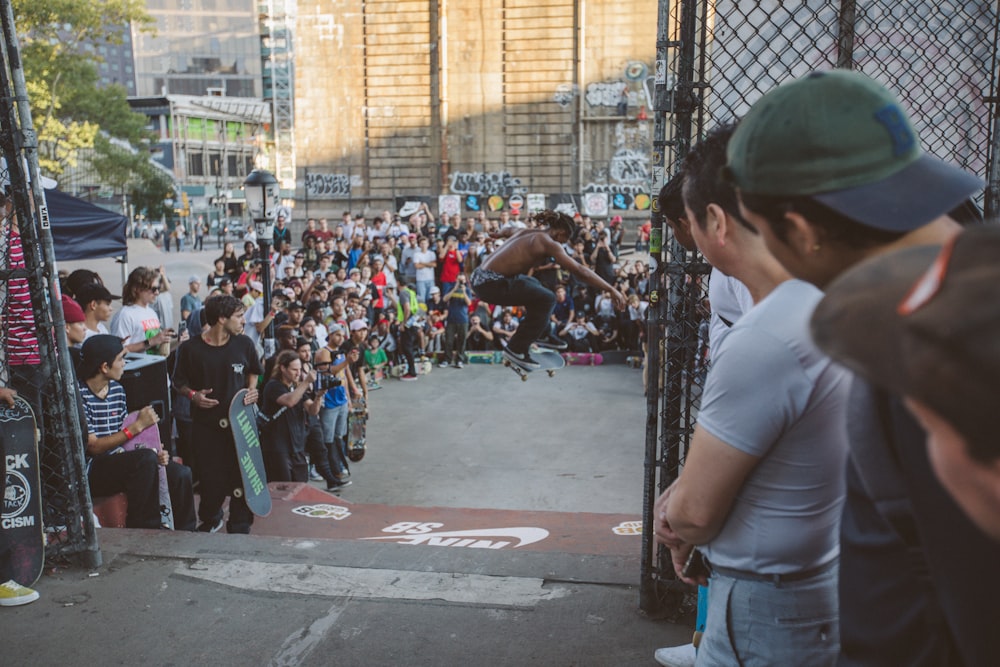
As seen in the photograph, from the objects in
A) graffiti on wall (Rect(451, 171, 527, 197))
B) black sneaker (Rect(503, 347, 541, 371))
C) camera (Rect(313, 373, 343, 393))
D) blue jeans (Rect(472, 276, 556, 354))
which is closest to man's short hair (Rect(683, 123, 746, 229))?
blue jeans (Rect(472, 276, 556, 354))

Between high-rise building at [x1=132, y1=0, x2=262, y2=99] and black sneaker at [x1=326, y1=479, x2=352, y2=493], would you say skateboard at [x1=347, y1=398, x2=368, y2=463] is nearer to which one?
black sneaker at [x1=326, y1=479, x2=352, y2=493]

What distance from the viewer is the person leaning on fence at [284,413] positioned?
8312mm

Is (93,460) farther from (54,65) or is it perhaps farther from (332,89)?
(332,89)

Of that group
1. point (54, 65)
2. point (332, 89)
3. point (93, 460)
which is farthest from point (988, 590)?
point (332, 89)

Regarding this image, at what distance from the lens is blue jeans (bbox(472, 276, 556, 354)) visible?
7184 mm

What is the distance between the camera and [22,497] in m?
4.57

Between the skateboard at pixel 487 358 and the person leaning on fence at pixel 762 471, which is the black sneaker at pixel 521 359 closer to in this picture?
the person leaning on fence at pixel 762 471

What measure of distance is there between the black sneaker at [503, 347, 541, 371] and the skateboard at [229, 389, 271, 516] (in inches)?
105

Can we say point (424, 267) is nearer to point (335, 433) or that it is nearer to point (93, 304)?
point (335, 433)

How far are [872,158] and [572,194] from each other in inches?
1243

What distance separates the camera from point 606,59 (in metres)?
32.6

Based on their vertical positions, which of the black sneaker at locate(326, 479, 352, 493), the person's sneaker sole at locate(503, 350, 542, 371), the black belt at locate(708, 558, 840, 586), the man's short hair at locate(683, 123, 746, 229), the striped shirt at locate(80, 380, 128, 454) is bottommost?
the black sneaker at locate(326, 479, 352, 493)

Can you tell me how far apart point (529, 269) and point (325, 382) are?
354cm

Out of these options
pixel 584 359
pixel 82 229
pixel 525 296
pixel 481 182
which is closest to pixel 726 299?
pixel 525 296
